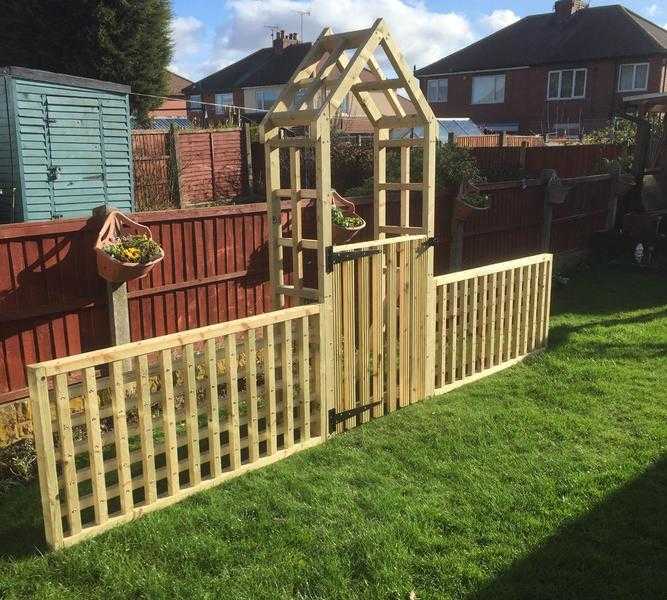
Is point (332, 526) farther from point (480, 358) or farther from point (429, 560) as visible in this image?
point (480, 358)

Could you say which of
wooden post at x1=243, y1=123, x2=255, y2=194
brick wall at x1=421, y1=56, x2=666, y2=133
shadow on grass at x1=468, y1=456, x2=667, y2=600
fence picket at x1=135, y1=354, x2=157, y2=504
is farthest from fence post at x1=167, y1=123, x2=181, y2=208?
brick wall at x1=421, y1=56, x2=666, y2=133

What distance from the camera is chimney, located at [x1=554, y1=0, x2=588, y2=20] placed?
3728 cm

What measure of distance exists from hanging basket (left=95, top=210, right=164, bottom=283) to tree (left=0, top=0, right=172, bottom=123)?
14416 mm

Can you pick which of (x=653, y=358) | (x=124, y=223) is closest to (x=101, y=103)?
(x=124, y=223)

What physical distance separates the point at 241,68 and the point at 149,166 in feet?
Result: 118

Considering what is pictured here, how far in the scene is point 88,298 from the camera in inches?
219

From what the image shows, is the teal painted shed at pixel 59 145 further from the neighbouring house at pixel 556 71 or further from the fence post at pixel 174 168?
the neighbouring house at pixel 556 71

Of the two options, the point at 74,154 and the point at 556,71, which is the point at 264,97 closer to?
the point at 556,71

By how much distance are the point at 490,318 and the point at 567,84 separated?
109ft

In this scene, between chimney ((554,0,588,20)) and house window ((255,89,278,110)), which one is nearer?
chimney ((554,0,588,20))

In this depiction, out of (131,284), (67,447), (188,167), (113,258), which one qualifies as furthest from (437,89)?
(67,447)

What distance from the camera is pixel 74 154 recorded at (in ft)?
34.7

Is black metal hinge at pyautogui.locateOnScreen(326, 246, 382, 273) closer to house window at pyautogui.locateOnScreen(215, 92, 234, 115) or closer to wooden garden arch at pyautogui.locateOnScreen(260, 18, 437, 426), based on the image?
wooden garden arch at pyautogui.locateOnScreen(260, 18, 437, 426)

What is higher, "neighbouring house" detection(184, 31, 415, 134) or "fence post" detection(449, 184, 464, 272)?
"neighbouring house" detection(184, 31, 415, 134)
